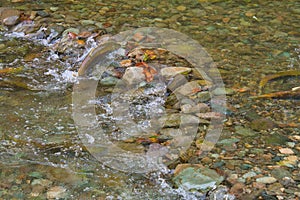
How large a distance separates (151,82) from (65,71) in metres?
0.86

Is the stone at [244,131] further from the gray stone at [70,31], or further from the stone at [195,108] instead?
the gray stone at [70,31]

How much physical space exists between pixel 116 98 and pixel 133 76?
1.02ft

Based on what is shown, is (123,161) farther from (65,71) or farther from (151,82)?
(65,71)

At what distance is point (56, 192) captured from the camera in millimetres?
2812

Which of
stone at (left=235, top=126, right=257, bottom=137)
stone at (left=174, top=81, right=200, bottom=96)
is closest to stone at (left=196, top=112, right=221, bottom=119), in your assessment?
stone at (left=235, top=126, right=257, bottom=137)

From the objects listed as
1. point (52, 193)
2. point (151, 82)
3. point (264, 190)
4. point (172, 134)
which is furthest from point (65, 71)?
point (264, 190)

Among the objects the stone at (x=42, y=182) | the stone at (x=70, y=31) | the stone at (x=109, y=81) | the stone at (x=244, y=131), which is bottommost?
the stone at (x=42, y=182)

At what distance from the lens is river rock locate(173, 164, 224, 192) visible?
9.28 ft

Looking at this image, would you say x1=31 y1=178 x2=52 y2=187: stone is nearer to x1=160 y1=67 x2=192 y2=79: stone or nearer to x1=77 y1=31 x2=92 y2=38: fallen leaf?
x1=160 y1=67 x2=192 y2=79: stone

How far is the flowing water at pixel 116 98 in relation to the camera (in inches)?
115

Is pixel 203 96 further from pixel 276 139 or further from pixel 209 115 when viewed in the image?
pixel 276 139

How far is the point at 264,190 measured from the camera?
8.98 ft

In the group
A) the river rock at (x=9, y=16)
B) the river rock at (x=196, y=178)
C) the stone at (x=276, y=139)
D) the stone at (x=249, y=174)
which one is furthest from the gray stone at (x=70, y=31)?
the stone at (x=249, y=174)

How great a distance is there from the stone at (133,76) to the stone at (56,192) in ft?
4.59
